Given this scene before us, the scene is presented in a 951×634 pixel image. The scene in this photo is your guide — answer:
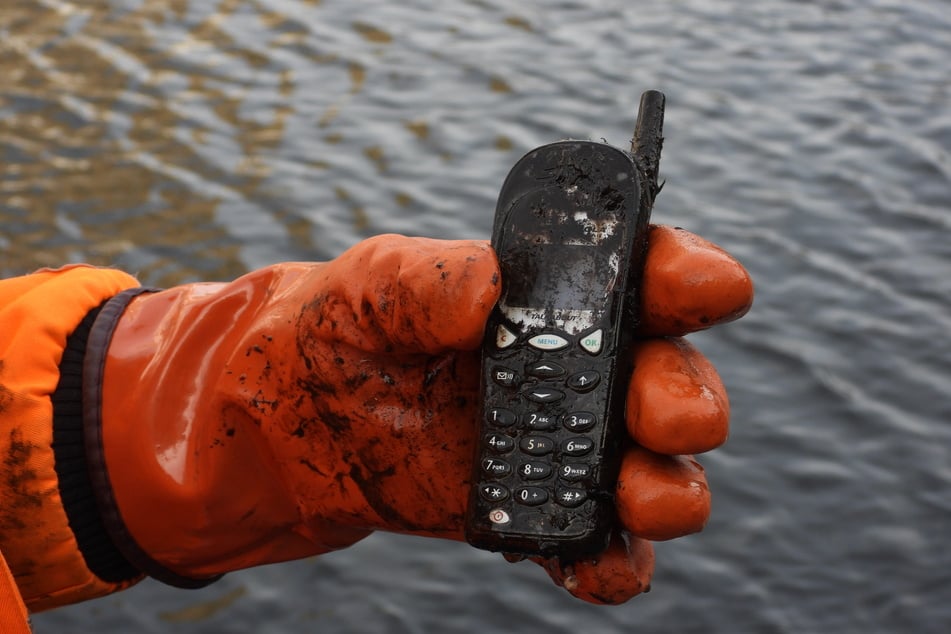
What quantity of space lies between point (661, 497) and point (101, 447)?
0.90m

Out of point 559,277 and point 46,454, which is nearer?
point 559,277

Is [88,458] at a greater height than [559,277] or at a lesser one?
lesser

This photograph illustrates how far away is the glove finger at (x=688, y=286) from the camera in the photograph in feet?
4.99

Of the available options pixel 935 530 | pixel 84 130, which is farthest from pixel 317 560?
pixel 84 130

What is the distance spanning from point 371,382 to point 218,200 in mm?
3113

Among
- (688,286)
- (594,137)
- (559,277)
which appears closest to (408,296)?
(559,277)

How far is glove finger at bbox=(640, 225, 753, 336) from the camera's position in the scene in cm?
152

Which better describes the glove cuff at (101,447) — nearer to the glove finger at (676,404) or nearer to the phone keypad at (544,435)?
the phone keypad at (544,435)

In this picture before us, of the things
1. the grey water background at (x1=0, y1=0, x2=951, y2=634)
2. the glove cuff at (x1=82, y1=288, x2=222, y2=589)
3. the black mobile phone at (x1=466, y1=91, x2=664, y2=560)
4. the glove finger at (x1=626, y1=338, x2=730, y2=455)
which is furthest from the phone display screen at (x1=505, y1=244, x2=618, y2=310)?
the grey water background at (x1=0, y1=0, x2=951, y2=634)

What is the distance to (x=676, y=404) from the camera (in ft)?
4.91

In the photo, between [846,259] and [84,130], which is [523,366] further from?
[84,130]

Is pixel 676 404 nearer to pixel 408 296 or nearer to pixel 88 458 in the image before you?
pixel 408 296

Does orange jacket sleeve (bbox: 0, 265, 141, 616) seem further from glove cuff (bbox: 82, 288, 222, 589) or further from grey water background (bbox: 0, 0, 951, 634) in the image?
grey water background (bbox: 0, 0, 951, 634)

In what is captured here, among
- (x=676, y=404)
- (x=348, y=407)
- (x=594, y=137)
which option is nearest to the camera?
(x=676, y=404)
